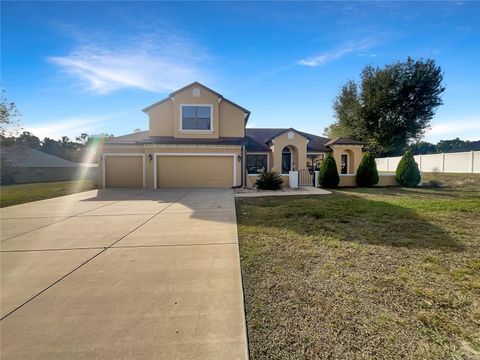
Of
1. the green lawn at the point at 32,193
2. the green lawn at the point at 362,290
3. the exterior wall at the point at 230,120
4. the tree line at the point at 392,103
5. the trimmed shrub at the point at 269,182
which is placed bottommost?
the green lawn at the point at 32,193

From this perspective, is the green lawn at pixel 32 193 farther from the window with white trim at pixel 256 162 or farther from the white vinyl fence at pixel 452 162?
the white vinyl fence at pixel 452 162

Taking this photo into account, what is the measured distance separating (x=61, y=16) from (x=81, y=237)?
940 centimetres

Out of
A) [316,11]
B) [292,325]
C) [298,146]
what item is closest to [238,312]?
[292,325]

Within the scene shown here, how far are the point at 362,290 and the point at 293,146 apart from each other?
14.6 meters

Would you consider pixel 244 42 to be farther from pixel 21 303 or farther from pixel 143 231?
pixel 21 303

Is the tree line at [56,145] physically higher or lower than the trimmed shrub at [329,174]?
higher

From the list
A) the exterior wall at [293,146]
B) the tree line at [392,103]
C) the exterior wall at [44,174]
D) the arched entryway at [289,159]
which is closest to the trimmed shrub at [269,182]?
the exterior wall at [293,146]

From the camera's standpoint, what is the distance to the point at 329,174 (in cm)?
1478

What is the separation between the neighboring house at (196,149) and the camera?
49.0ft

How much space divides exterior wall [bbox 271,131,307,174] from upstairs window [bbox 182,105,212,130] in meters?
5.05

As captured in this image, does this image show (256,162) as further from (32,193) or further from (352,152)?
(32,193)

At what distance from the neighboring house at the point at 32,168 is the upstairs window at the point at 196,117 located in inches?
1044

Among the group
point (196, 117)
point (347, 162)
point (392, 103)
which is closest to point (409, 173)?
point (347, 162)

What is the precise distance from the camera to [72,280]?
3.22 m
